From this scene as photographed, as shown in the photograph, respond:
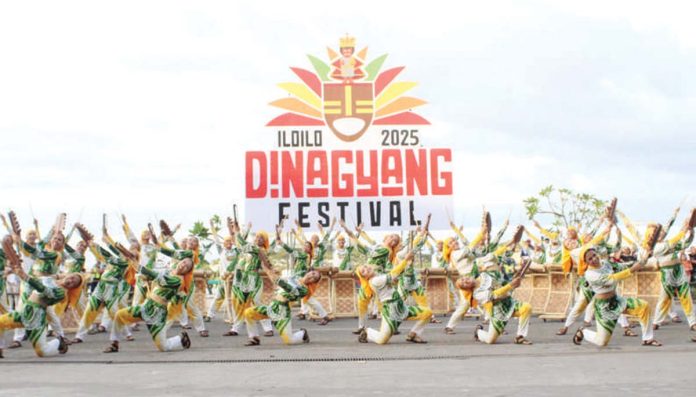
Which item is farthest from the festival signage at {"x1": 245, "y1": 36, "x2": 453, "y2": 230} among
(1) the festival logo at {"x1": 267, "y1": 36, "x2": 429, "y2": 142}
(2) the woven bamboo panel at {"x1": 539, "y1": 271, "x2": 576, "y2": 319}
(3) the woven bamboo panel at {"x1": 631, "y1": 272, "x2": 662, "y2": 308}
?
(3) the woven bamboo panel at {"x1": 631, "y1": 272, "x2": 662, "y2": 308}

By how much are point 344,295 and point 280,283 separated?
7.12 meters

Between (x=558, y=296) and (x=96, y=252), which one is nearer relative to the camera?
(x=96, y=252)

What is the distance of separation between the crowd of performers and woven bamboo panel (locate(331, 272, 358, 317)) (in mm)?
1938

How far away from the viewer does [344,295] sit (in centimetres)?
1923

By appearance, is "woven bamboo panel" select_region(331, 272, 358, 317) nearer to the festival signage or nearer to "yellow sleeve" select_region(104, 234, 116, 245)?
the festival signage

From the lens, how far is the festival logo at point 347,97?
1986 cm

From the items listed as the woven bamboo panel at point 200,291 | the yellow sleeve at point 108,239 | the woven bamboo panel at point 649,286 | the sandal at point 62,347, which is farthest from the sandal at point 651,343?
the woven bamboo panel at point 200,291

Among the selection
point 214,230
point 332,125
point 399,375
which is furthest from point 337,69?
point 399,375

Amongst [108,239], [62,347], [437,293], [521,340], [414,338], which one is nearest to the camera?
[62,347]

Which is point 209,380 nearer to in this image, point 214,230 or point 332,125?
point 214,230

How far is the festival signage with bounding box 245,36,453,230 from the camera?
19.5m

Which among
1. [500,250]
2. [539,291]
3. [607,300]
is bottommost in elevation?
[539,291]

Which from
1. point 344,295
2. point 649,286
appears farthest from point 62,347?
point 649,286

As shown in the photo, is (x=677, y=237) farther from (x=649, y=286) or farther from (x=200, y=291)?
(x=200, y=291)
